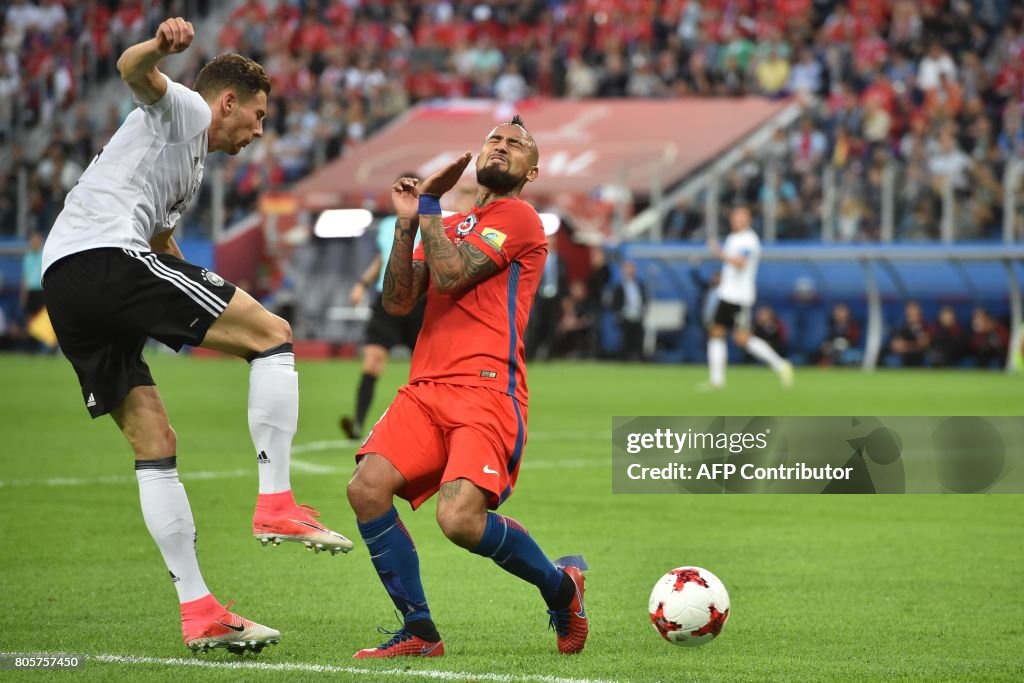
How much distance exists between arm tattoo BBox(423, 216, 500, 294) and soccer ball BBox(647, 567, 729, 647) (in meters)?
1.36

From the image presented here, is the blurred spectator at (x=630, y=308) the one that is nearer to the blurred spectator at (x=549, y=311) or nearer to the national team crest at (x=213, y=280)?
the blurred spectator at (x=549, y=311)

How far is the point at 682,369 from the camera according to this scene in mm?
24703

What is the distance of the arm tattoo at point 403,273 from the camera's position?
5820 millimetres

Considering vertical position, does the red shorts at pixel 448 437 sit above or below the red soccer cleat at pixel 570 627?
above

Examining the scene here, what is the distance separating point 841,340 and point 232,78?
20.2 meters

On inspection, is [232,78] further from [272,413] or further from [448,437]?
[448,437]

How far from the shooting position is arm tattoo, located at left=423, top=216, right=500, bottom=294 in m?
5.62

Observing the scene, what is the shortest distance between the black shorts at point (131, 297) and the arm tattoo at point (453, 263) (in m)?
0.75

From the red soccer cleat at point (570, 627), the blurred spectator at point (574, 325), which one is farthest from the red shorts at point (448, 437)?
the blurred spectator at point (574, 325)

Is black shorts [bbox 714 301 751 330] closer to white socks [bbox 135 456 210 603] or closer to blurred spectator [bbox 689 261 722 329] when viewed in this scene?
blurred spectator [bbox 689 261 722 329]

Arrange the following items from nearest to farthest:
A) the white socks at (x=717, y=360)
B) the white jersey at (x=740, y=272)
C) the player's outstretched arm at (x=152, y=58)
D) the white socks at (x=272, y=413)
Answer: the player's outstretched arm at (x=152, y=58)
the white socks at (x=272, y=413)
the white socks at (x=717, y=360)
the white jersey at (x=740, y=272)

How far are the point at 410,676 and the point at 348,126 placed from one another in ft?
91.7

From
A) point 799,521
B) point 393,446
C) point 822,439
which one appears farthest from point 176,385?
point 393,446

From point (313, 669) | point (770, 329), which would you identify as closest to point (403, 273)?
point (313, 669)
